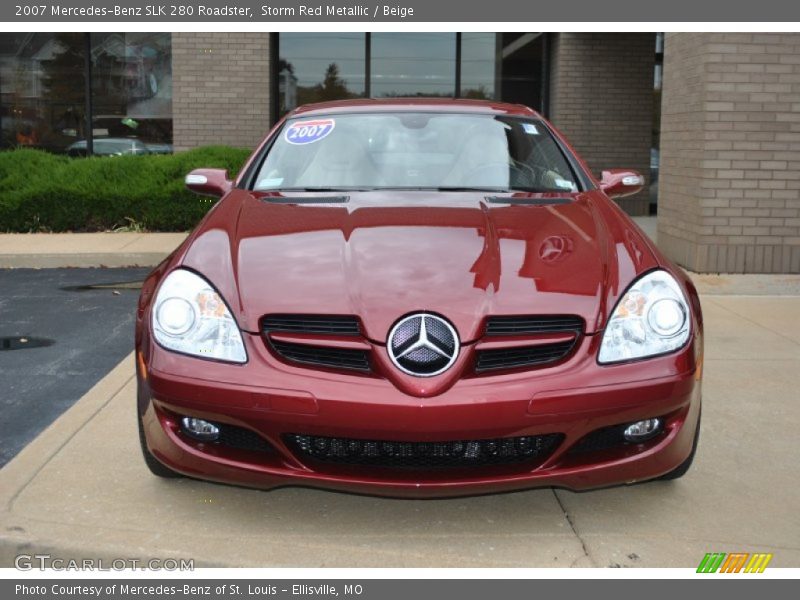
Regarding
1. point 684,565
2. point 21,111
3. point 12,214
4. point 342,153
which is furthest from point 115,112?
point 684,565

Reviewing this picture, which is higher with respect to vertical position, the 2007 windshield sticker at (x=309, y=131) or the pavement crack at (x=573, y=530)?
the 2007 windshield sticker at (x=309, y=131)

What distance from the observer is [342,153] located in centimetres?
455

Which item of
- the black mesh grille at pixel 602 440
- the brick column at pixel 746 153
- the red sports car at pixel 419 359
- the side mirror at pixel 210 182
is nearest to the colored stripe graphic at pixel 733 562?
the red sports car at pixel 419 359

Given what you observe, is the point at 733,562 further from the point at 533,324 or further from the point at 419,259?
the point at 419,259

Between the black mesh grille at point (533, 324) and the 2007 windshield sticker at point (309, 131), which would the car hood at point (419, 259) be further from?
the 2007 windshield sticker at point (309, 131)

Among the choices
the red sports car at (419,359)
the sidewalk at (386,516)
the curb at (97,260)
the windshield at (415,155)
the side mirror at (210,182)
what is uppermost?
the windshield at (415,155)

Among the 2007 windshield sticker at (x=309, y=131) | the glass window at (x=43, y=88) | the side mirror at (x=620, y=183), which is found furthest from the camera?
the glass window at (x=43, y=88)

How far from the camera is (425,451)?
3098 mm

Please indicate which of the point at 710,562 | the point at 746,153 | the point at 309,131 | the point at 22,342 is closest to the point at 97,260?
the point at 22,342

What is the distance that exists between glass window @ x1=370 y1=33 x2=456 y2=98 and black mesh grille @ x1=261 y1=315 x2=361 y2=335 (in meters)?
11.8

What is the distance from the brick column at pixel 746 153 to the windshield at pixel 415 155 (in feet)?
13.1

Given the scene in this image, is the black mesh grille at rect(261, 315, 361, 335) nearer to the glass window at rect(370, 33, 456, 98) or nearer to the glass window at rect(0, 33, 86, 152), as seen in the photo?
the glass window at rect(370, 33, 456, 98)

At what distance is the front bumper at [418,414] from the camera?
2.99 meters
